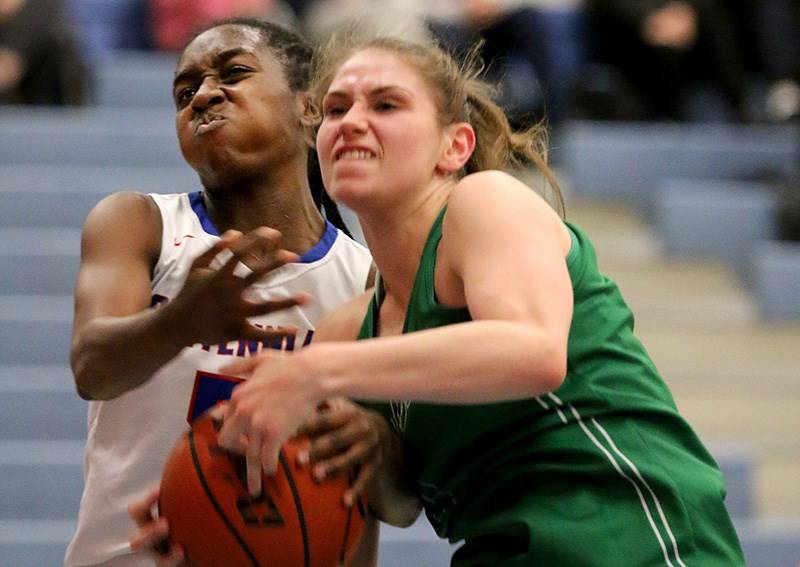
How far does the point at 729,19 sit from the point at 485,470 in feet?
18.0

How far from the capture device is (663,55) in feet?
21.6

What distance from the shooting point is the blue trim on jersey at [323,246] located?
249 centimetres

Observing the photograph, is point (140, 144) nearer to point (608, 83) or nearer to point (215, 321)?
point (608, 83)

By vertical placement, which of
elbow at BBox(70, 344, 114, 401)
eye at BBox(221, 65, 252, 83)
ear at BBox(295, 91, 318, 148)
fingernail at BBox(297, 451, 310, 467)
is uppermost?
eye at BBox(221, 65, 252, 83)

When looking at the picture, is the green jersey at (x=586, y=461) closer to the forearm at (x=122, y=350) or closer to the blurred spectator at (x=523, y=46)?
the forearm at (x=122, y=350)

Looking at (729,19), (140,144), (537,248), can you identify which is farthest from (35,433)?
(729,19)

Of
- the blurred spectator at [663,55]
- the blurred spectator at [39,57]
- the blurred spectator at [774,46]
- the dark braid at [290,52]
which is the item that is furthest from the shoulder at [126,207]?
the blurred spectator at [774,46]

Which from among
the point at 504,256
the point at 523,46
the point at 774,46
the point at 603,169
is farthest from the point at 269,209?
the point at 774,46

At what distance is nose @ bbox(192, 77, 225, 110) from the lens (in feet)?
7.66

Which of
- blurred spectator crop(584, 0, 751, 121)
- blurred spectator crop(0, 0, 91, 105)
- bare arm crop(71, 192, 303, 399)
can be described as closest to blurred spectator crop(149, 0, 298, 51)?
blurred spectator crop(0, 0, 91, 105)

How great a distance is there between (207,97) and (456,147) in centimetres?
50

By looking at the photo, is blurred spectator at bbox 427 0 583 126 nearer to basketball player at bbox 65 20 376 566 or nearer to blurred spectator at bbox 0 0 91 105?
blurred spectator at bbox 0 0 91 105

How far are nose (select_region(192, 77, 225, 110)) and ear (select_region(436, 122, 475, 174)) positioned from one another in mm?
475

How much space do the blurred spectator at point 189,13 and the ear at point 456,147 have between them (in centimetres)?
427
